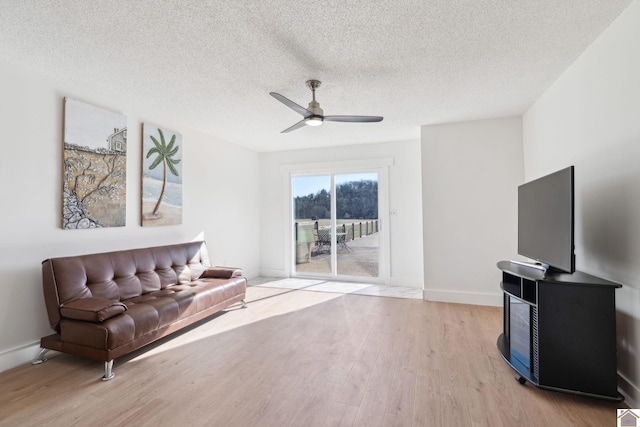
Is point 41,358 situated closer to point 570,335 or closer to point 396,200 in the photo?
point 570,335

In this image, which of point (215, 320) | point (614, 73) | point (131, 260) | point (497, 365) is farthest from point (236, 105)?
point (497, 365)

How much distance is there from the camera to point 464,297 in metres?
4.17

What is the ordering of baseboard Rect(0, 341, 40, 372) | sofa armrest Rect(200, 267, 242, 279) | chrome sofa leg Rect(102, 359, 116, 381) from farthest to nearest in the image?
sofa armrest Rect(200, 267, 242, 279)
baseboard Rect(0, 341, 40, 372)
chrome sofa leg Rect(102, 359, 116, 381)

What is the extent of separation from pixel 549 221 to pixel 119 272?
4.01 m

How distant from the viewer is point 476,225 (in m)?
4.15

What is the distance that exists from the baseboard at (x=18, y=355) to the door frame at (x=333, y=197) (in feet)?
12.7

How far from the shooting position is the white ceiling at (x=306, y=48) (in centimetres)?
193

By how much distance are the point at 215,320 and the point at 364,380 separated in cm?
209

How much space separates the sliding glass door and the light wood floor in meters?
2.26

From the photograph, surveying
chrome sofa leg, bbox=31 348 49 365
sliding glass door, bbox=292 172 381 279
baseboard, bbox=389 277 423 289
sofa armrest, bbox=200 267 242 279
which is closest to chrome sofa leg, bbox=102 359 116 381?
chrome sofa leg, bbox=31 348 49 365

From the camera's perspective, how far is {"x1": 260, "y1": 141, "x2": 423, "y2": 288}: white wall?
518 centimetres

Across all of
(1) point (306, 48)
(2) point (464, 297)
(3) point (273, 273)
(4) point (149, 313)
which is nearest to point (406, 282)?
(2) point (464, 297)

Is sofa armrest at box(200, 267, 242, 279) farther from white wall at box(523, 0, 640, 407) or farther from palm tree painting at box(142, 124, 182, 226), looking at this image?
white wall at box(523, 0, 640, 407)

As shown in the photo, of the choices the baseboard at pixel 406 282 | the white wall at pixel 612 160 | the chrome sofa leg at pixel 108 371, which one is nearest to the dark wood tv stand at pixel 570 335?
the white wall at pixel 612 160
